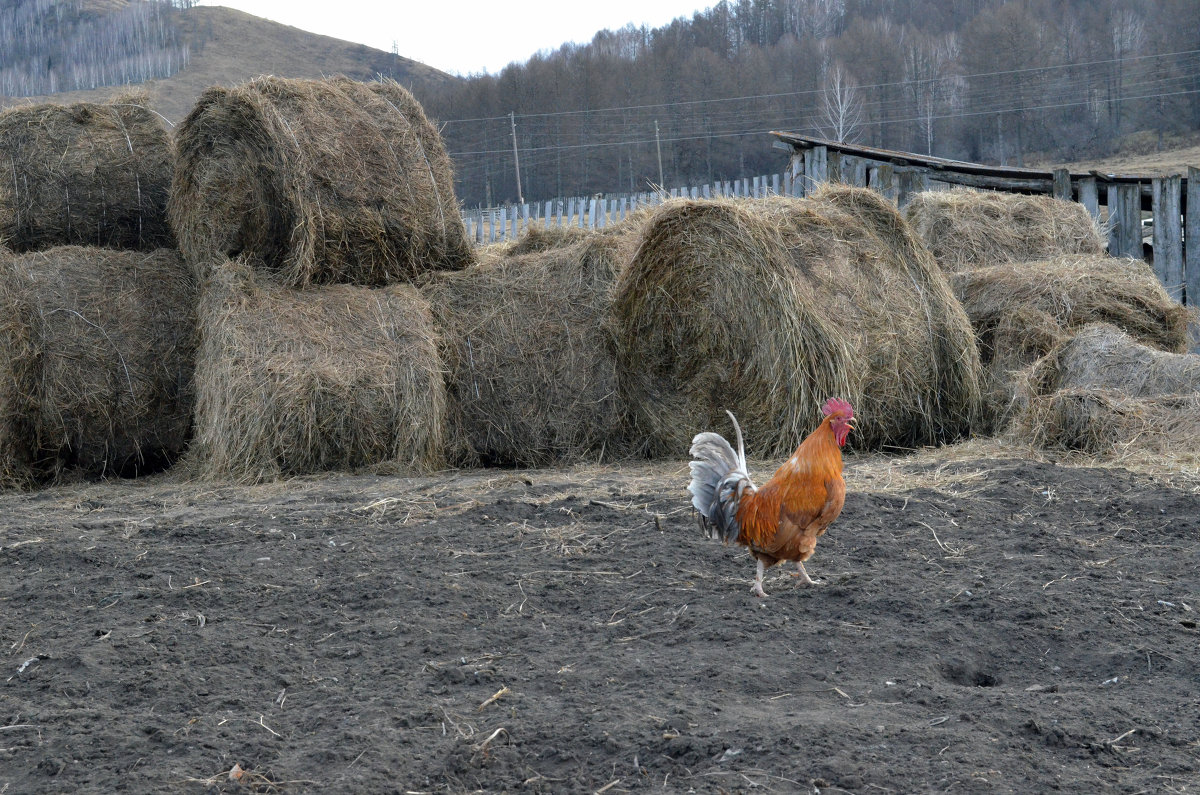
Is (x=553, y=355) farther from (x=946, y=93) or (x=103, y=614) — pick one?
(x=946, y=93)

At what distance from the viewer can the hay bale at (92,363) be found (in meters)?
6.60

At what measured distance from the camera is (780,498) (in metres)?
3.77

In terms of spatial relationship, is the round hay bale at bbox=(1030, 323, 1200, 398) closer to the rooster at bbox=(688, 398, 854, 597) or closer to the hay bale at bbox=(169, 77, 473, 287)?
the rooster at bbox=(688, 398, 854, 597)

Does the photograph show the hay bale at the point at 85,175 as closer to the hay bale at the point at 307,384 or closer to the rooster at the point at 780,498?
the hay bale at the point at 307,384

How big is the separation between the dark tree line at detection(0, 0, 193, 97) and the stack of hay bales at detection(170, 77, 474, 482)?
2016 inches

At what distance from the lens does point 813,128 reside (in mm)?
38938

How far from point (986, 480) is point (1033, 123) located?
132 ft

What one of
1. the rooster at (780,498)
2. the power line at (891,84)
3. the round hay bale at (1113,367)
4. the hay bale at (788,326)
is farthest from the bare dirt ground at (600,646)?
the power line at (891,84)

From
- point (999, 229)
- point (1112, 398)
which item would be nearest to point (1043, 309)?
point (1112, 398)

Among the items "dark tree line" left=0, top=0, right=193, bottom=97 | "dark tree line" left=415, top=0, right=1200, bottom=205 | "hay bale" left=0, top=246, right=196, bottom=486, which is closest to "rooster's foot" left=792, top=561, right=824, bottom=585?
"hay bale" left=0, top=246, right=196, bottom=486

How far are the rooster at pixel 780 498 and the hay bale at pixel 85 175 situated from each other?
5.52m

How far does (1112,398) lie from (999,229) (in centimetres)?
362

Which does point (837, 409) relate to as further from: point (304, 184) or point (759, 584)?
point (304, 184)

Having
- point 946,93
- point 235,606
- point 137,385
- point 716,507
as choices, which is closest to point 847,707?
point 716,507
